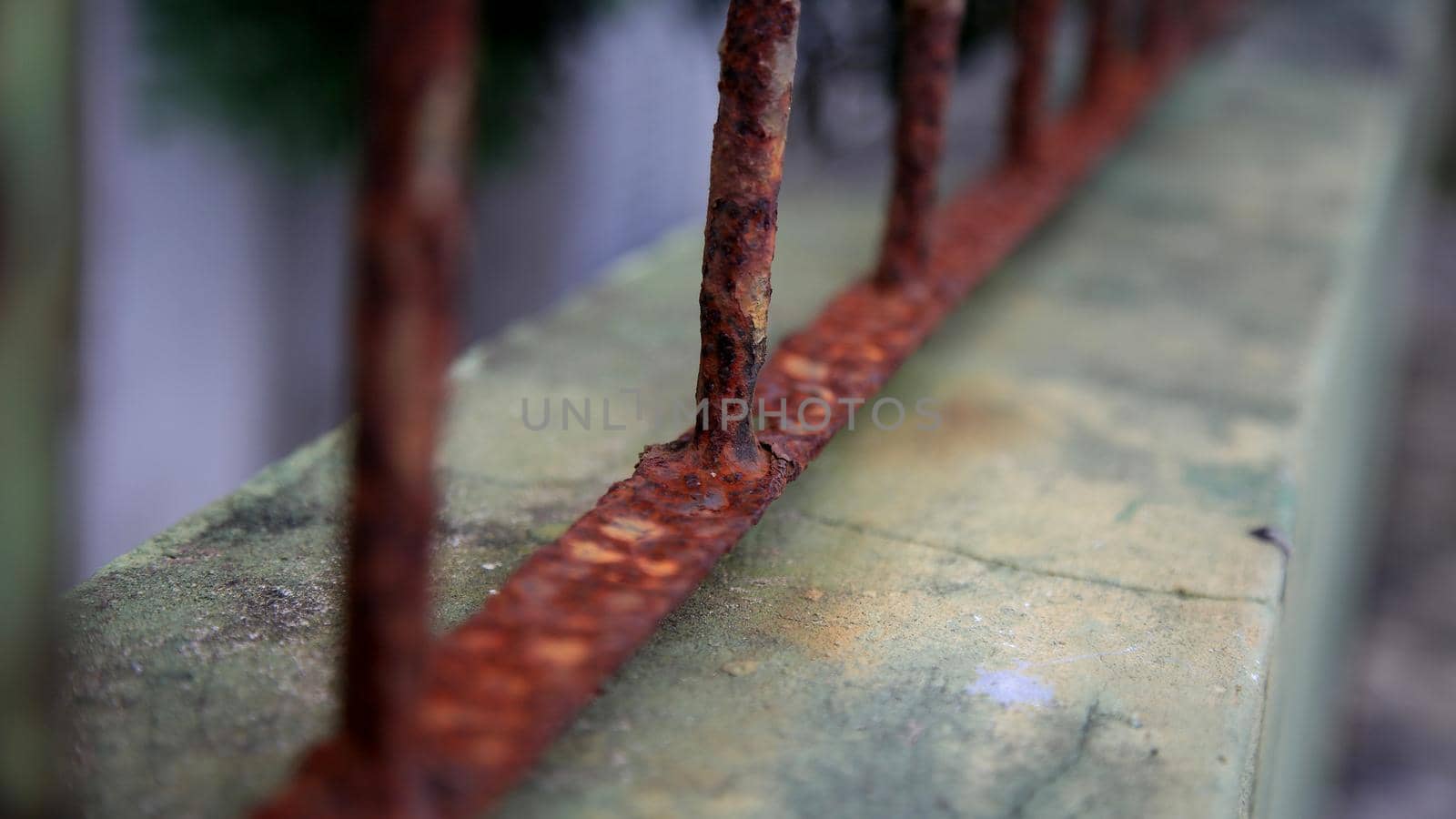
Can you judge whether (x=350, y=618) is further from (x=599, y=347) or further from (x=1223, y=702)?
(x=599, y=347)

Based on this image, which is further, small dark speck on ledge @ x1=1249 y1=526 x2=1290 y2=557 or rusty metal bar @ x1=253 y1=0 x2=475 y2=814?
small dark speck on ledge @ x1=1249 y1=526 x2=1290 y2=557

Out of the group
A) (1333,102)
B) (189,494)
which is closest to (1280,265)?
(1333,102)

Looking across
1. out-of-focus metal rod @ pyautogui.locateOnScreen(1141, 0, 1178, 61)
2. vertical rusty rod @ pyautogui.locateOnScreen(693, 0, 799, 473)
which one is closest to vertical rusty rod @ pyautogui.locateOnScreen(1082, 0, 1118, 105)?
out-of-focus metal rod @ pyautogui.locateOnScreen(1141, 0, 1178, 61)

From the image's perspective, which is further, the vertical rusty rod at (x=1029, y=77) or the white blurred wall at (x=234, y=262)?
the white blurred wall at (x=234, y=262)

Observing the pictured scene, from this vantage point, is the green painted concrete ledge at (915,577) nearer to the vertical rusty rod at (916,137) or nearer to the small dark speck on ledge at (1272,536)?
the small dark speck on ledge at (1272,536)

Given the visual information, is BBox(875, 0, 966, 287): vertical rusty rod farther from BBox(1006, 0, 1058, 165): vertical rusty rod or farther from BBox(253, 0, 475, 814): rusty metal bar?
BBox(253, 0, 475, 814): rusty metal bar

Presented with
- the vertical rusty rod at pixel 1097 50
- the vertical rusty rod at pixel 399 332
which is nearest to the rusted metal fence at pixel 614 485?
the vertical rusty rod at pixel 399 332
